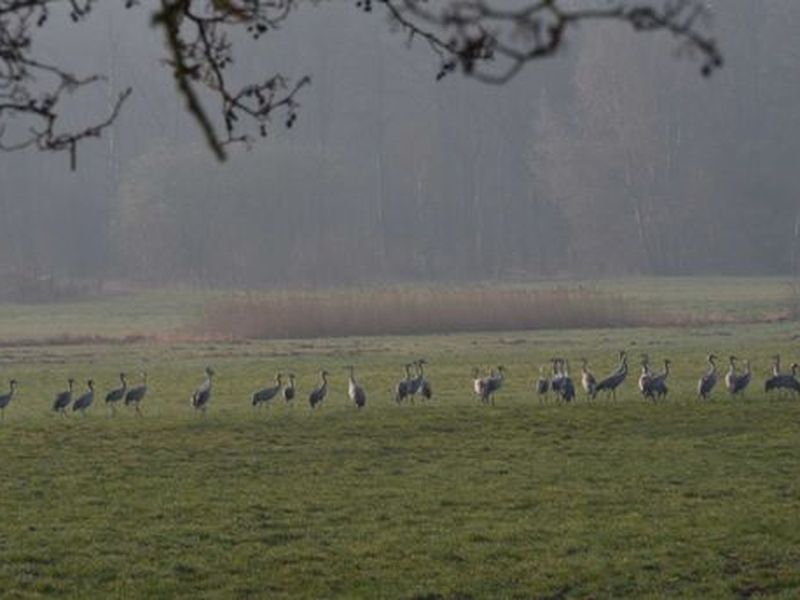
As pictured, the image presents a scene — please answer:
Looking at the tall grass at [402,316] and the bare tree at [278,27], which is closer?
the bare tree at [278,27]

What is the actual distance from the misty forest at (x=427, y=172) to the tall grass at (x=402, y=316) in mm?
26934

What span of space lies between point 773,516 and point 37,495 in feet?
26.0

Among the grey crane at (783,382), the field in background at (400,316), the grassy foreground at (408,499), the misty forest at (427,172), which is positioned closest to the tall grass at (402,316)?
the field in background at (400,316)

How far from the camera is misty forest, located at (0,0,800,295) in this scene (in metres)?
83.7

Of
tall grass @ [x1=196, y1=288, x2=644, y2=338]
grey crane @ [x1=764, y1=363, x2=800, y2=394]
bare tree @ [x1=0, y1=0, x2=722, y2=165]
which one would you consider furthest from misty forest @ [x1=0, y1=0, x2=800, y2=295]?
bare tree @ [x1=0, y1=0, x2=722, y2=165]

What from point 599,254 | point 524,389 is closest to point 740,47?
point 599,254

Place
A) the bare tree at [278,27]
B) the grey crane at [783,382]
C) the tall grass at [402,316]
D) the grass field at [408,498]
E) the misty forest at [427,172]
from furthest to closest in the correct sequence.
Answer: the misty forest at [427,172]
the tall grass at [402,316]
the grey crane at [783,382]
the grass field at [408,498]
the bare tree at [278,27]

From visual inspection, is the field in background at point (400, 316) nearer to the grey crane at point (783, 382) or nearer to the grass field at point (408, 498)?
the grass field at point (408, 498)

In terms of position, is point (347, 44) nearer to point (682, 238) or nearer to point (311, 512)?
point (682, 238)

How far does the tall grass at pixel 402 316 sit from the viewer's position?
Result: 51.3 meters

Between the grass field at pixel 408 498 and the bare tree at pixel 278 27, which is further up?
the bare tree at pixel 278 27

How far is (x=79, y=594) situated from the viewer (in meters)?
14.2

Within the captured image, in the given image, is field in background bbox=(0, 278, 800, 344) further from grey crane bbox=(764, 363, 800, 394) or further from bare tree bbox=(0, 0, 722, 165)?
bare tree bbox=(0, 0, 722, 165)

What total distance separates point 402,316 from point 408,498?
33.0 meters
